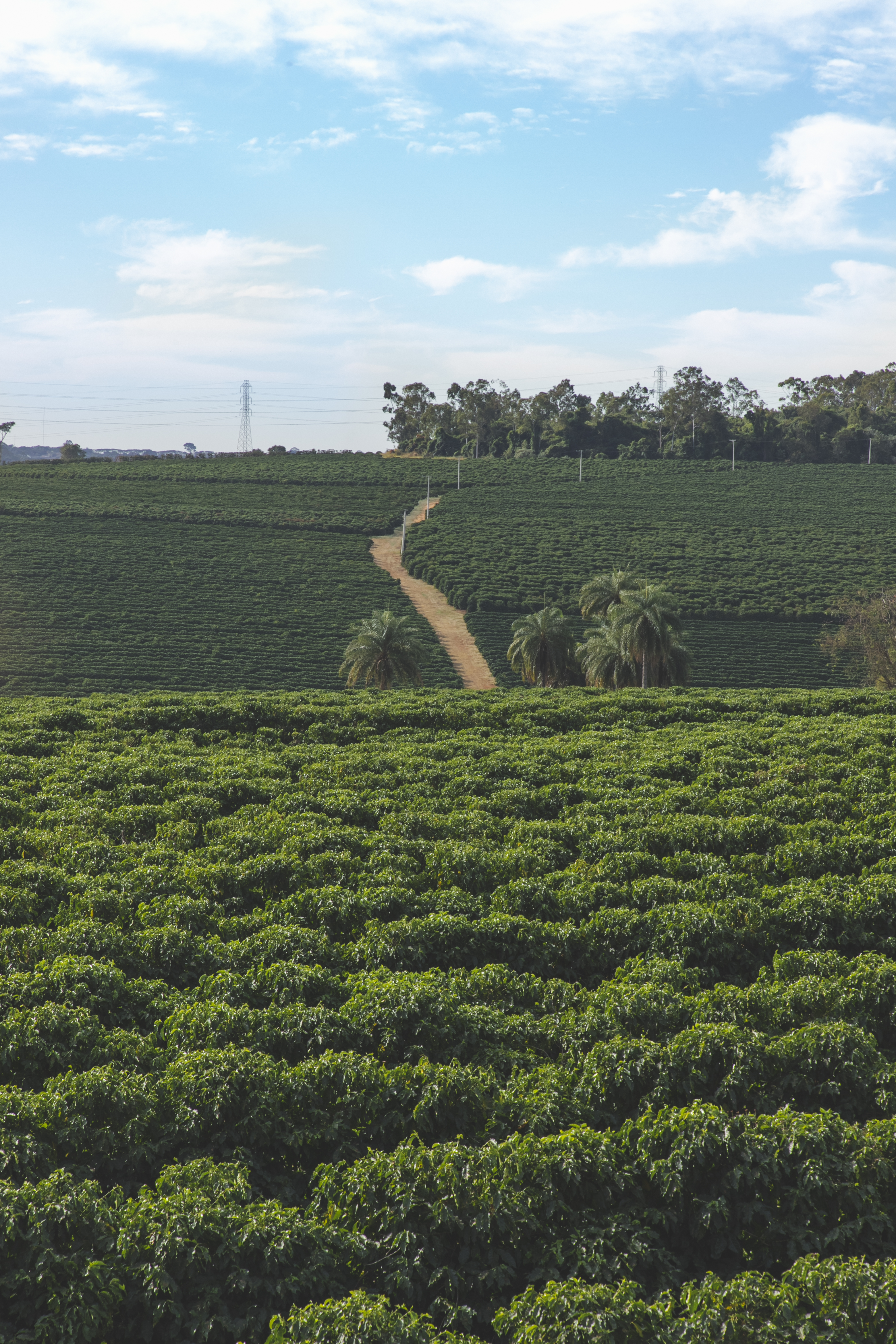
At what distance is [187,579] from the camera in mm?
72625

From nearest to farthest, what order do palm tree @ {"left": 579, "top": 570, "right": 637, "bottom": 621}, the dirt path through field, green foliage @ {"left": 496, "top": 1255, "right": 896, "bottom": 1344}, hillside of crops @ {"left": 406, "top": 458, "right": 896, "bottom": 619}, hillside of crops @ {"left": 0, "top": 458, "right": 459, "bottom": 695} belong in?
1. green foliage @ {"left": 496, "top": 1255, "right": 896, "bottom": 1344}
2. palm tree @ {"left": 579, "top": 570, "right": 637, "bottom": 621}
3. hillside of crops @ {"left": 0, "top": 458, "right": 459, "bottom": 695}
4. the dirt path through field
5. hillside of crops @ {"left": 406, "top": 458, "right": 896, "bottom": 619}

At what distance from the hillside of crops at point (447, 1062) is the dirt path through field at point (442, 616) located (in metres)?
27.0

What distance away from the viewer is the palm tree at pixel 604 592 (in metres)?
48.4

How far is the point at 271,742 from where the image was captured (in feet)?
78.3

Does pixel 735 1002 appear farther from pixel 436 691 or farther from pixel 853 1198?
pixel 436 691

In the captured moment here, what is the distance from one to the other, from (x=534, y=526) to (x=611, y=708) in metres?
67.8

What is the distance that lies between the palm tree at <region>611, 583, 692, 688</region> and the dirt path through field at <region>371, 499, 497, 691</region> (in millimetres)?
7291

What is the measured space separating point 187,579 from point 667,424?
9577 centimetres

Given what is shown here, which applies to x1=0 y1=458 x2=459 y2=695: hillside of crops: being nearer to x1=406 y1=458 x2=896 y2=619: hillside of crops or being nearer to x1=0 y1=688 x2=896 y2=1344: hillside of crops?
x1=406 y1=458 x2=896 y2=619: hillside of crops

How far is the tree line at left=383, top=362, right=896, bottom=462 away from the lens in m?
136

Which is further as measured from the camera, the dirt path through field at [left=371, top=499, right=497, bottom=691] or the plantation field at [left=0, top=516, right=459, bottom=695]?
the dirt path through field at [left=371, top=499, right=497, bottom=691]

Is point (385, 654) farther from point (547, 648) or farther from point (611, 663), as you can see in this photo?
point (611, 663)

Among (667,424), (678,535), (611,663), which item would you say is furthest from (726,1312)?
(667,424)

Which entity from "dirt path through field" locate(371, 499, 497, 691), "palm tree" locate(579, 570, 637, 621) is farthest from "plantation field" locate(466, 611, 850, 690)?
"palm tree" locate(579, 570, 637, 621)
